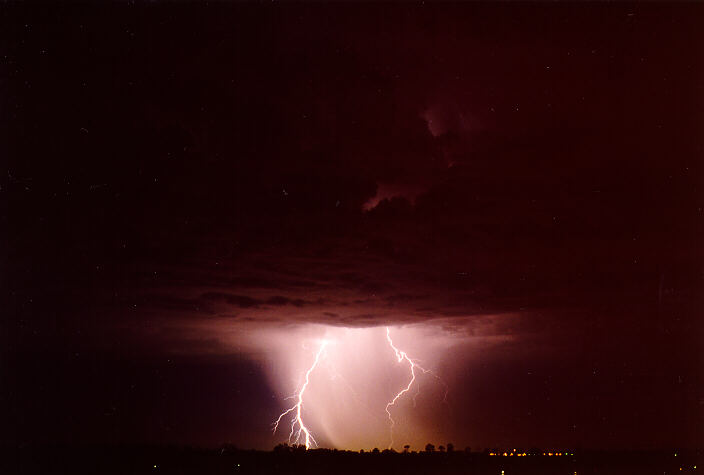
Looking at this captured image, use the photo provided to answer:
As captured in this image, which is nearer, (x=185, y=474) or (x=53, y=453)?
(x=185, y=474)

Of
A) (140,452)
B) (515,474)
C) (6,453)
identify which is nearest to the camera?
(515,474)

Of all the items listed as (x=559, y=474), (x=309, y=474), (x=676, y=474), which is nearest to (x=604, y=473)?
(x=559, y=474)

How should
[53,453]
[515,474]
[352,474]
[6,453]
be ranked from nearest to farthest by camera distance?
[352,474]
[515,474]
[6,453]
[53,453]

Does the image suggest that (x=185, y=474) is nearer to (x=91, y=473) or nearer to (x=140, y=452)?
(x=91, y=473)

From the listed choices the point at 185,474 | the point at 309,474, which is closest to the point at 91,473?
the point at 185,474

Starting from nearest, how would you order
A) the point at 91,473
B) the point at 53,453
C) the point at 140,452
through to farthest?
1. the point at 91,473
2. the point at 53,453
3. the point at 140,452

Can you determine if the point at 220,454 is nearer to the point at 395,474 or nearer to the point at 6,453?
the point at 6,453

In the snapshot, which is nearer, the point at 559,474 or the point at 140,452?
the point at 559,474

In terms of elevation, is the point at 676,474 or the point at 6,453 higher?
the point at 6,453

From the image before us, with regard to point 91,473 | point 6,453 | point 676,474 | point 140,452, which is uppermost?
point 140,452
